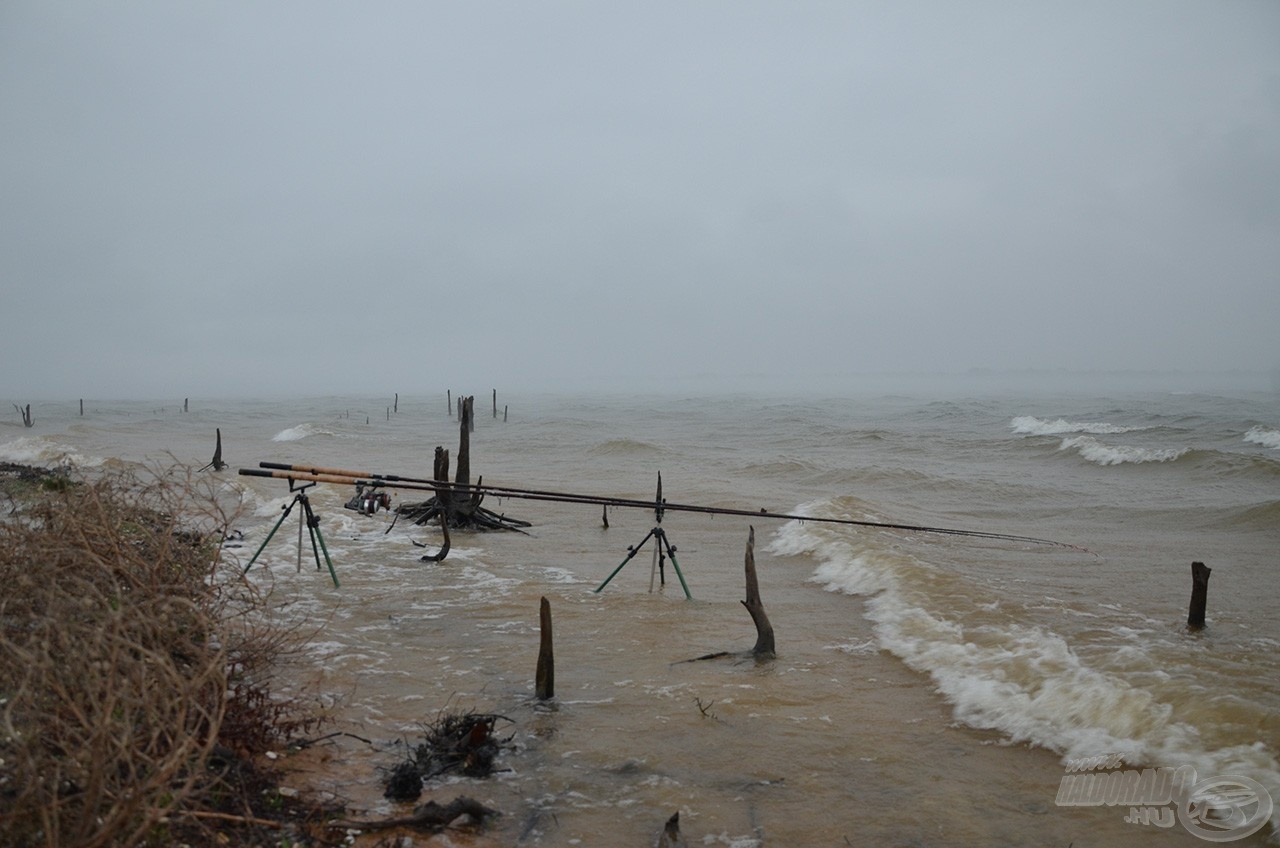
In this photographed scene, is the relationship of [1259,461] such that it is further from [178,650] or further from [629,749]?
[178,650]

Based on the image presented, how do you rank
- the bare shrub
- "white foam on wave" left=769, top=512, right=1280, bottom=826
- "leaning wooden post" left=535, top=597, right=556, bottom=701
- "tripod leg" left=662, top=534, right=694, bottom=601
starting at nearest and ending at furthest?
the bare shrub < "white foam on wave" left=769, top=512, right=1280, bottom=826 < "leaning wooden post" left=535, top=597, right=556, bottom=701 < "tripod leg" left=662, top=534, right=694, bottom=601

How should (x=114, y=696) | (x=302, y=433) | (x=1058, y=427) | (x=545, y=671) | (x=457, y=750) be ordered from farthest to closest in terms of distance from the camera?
(x=1058, y=427) → (x=302, y=433) → (x=545, y=671) → (x=457, y=750) → (x=114, y=696)

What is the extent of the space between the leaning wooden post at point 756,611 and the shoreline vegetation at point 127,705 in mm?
3788

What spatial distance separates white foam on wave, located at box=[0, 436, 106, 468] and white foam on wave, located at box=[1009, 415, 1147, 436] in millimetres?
39184

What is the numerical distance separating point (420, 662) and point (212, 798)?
366 cm

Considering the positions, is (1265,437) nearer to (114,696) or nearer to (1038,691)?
(1038,691)

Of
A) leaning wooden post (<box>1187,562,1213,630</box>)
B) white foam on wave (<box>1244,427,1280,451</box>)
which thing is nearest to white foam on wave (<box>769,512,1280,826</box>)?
leaning wooden post (<box>1187,562,1213,630</box>)

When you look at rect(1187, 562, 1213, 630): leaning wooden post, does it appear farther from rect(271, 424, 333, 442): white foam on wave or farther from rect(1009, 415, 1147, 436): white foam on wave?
rect(271, 424, 333, 442): white foam on wave

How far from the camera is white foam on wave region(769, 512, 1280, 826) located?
6.09 m

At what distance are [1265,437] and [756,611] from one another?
37.8m

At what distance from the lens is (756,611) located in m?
7.72

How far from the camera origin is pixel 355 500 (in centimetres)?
1288

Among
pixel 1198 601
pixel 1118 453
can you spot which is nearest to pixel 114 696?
pixel 1198 601

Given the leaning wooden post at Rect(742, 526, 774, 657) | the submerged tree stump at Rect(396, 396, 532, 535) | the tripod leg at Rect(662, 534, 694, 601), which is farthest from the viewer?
the submerged tree stump at Rect(396, 396, 532, 535)
